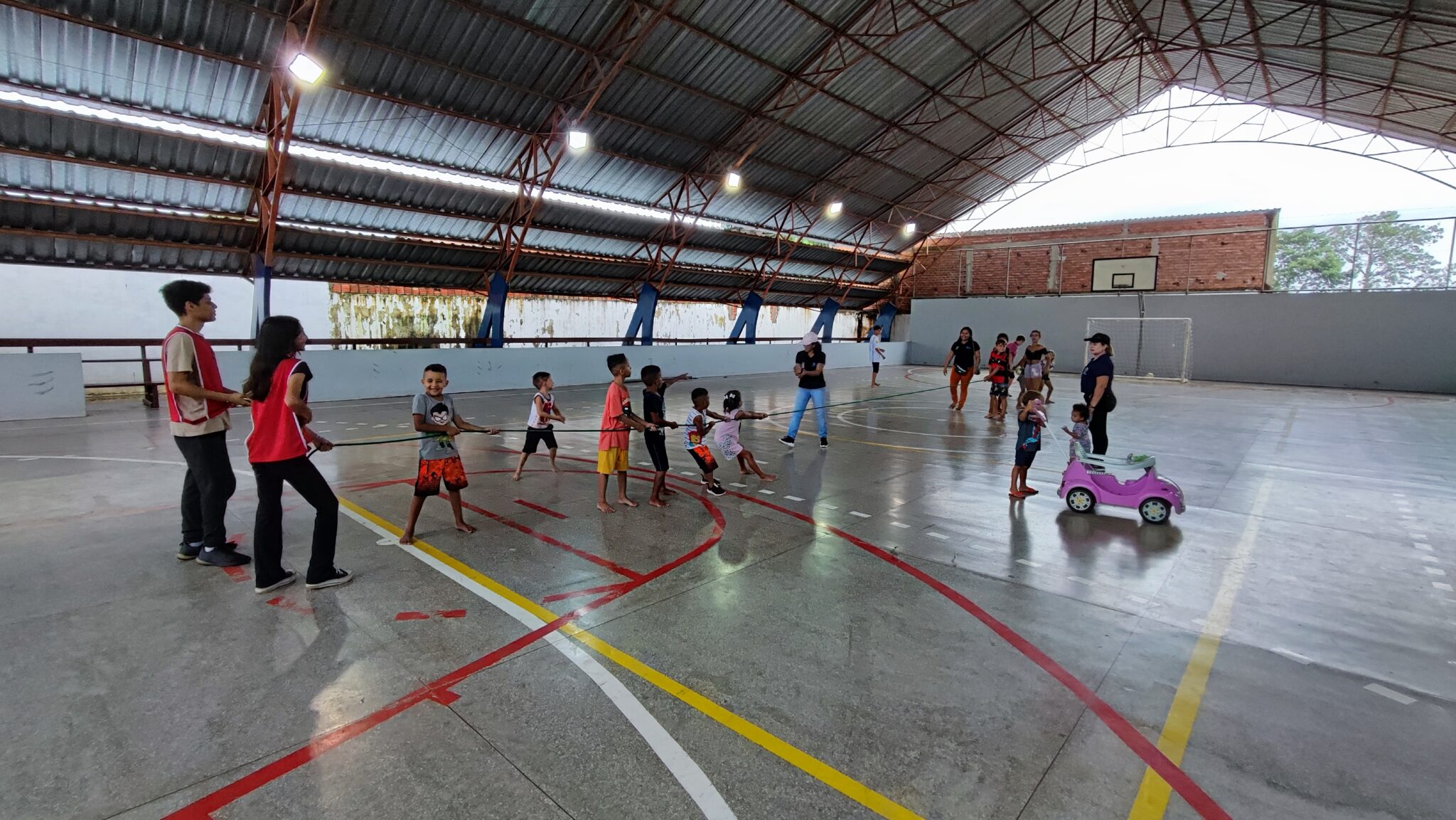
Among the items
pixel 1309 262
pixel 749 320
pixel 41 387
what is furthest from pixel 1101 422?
pixel 1309 262

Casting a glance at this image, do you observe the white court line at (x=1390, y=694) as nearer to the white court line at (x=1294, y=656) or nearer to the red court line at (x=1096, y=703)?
the white court line at (x=1294, y=656)

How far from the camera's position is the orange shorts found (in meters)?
5.34

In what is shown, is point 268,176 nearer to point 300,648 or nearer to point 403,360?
point 403,360

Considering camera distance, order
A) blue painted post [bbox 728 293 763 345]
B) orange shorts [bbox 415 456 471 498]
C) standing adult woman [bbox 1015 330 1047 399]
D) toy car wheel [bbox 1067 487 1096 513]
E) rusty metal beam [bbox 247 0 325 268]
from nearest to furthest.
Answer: orange shorts [bbox 415 456 471 498] < toy car wheel [bbox 1067 487 1096 513] < rusty metal beam [bbox 247 0 325 268] < standing adult woman [bbox 1015 330 1047 399] < blue painted post [bbox 728 293 763 345]

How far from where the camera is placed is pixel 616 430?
632 cm

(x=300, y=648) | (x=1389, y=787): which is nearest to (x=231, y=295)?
(x=300, y=648)

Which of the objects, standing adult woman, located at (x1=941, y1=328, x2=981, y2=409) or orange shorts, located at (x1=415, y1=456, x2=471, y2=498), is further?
standing adult woman, located at (x1=941, y1=328, x2=981, y2=409)

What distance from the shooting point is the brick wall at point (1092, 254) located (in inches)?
1038

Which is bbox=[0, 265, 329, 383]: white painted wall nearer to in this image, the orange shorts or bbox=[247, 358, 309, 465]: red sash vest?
the orange shorts

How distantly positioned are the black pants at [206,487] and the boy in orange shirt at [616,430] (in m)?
2.98

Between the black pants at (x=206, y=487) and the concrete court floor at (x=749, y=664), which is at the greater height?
the black pants at (x=206, y=487)

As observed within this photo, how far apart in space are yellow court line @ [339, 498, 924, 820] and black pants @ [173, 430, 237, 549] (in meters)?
2.08

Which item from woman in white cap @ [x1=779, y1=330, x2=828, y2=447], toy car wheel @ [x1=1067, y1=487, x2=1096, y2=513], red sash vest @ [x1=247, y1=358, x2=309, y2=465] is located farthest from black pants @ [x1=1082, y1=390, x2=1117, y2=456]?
red sash vest @ [x1=247, y1=358, x2=309, y2=465]

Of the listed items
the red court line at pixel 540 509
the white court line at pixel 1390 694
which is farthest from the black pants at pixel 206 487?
the white court line at pixel 1390 694
